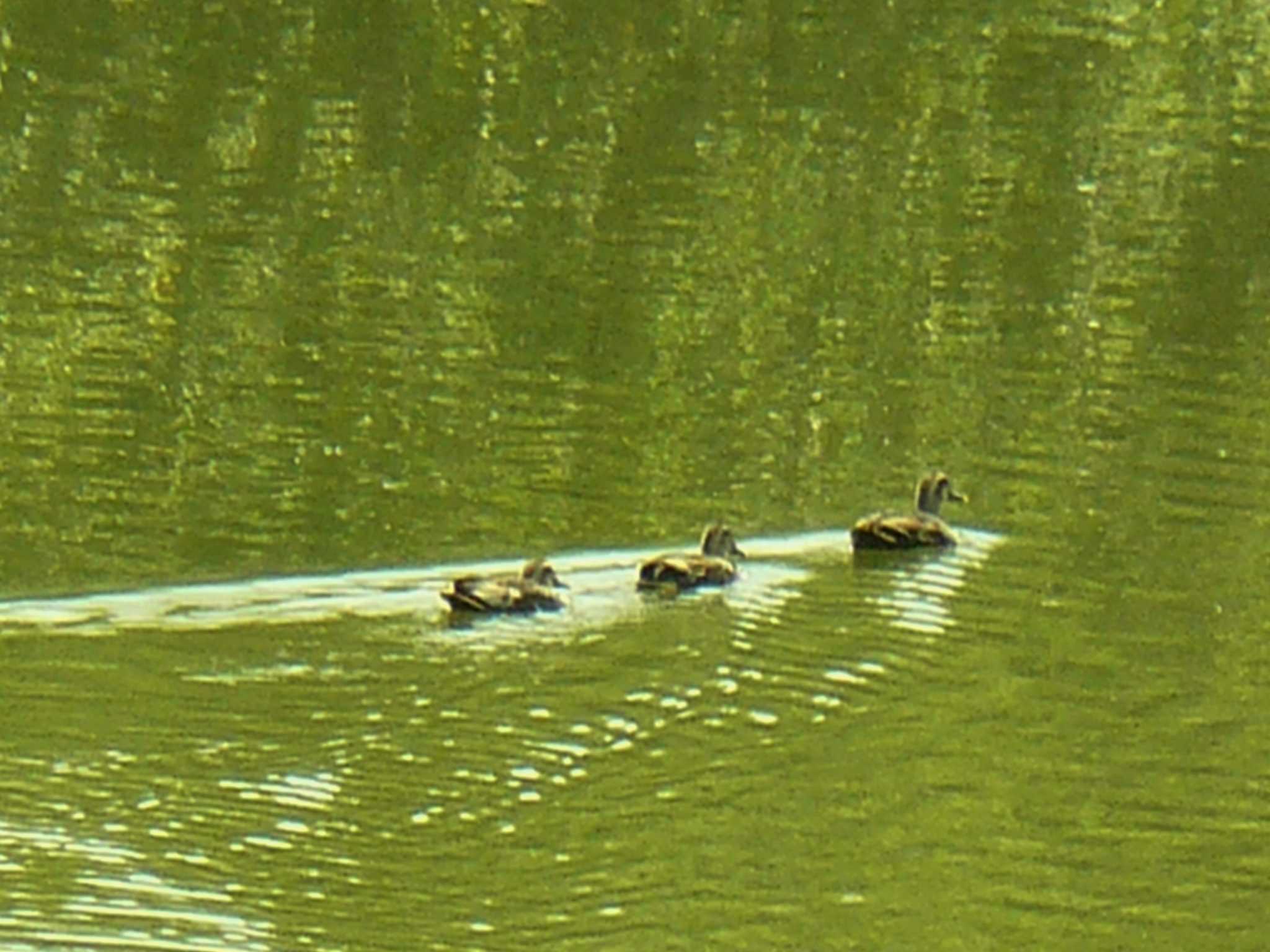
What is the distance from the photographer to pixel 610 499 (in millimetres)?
17641

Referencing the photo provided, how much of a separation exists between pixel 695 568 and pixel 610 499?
83.2 inches

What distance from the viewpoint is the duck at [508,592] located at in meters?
14.8

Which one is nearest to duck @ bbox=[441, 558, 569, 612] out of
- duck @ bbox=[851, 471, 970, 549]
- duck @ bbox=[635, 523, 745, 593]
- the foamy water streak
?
the foamy water streak

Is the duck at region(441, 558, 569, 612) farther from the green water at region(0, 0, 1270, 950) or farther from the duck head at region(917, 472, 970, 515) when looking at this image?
the duck head at region(917, 472, 970, 515)

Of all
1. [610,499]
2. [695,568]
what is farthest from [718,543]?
[610,499]

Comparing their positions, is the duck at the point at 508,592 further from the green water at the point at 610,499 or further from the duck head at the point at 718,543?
the duck head at the point at 718,543

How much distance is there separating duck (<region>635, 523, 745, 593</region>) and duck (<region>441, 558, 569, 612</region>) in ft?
1.94

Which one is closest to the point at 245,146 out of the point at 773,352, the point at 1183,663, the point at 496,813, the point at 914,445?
the point at 773,352

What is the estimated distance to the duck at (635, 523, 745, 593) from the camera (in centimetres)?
1555

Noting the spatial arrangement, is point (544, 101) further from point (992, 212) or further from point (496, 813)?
point (496, 813)

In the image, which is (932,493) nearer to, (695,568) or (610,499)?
(610,499)

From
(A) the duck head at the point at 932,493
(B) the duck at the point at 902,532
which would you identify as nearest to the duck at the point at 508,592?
(B) the duck at the point at 902,532

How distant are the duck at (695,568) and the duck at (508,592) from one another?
23.3 inches

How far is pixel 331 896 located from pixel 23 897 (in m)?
1.11
